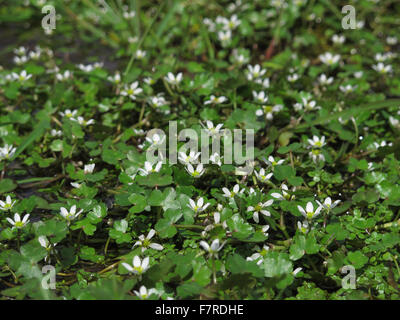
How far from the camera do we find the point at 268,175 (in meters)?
1.62

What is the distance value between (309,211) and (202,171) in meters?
0.44

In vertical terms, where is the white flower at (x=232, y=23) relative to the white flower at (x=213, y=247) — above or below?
above

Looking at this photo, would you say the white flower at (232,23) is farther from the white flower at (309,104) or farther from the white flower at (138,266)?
the white flower at (138,266)

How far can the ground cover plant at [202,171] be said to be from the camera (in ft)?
4.57

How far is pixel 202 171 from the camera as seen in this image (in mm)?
1627

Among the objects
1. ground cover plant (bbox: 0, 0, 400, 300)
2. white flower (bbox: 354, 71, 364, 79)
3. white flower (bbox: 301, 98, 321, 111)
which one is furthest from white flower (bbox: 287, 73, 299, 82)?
white flower (bbox: 354, 71, 364, 79)

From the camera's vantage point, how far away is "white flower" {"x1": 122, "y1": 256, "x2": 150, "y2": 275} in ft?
4.39

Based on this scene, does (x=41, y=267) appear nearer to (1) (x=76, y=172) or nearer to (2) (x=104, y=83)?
(1) (x=76, y=172)

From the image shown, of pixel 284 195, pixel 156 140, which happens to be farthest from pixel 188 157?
pixel 284 195

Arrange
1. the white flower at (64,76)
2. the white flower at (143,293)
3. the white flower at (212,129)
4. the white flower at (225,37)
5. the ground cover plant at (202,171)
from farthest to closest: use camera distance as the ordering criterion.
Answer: the white flower at (225,37)
the white flower at (64,76)
the white flower at (212,129)
the ground cover plant at (202,171)
the white flower at (143,293)

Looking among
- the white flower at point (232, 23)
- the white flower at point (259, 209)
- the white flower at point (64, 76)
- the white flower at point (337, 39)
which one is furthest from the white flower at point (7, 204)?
the white flower at point (337, 39)

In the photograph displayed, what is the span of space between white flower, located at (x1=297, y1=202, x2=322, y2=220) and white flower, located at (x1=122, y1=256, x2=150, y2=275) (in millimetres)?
570
